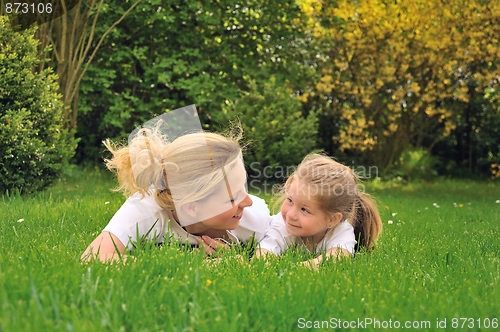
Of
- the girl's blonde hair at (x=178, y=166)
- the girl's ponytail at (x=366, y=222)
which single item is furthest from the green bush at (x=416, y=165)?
Result: the girl's blonde hair at (x=178, y=166)

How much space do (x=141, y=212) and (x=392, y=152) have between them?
9036mm

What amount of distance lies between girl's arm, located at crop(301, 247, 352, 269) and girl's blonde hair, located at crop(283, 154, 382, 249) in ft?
0.90

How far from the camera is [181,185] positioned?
3143 millimetres

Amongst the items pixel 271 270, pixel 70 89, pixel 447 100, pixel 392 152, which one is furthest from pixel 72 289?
pixel 447 100

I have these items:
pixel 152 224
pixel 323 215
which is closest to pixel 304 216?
pixel 323 215

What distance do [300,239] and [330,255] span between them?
0.66 m

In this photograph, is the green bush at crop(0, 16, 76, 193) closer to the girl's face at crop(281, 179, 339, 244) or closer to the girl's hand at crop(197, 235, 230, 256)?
the girl's hand at crop(197, 235, 230, 256)

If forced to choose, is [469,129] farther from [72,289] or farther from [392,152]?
[72,289]

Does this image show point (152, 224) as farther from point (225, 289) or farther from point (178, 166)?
point (225, 289)

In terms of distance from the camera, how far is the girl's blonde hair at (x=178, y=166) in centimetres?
312

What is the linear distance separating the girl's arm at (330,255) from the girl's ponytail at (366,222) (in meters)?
0.35

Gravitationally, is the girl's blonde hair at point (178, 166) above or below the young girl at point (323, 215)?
above

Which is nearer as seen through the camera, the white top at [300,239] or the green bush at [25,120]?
the white top at [300,239]

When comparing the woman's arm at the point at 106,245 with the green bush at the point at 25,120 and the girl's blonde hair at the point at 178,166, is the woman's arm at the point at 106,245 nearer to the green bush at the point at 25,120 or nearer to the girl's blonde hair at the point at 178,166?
the girl's blonde hair at the point at 178,166
